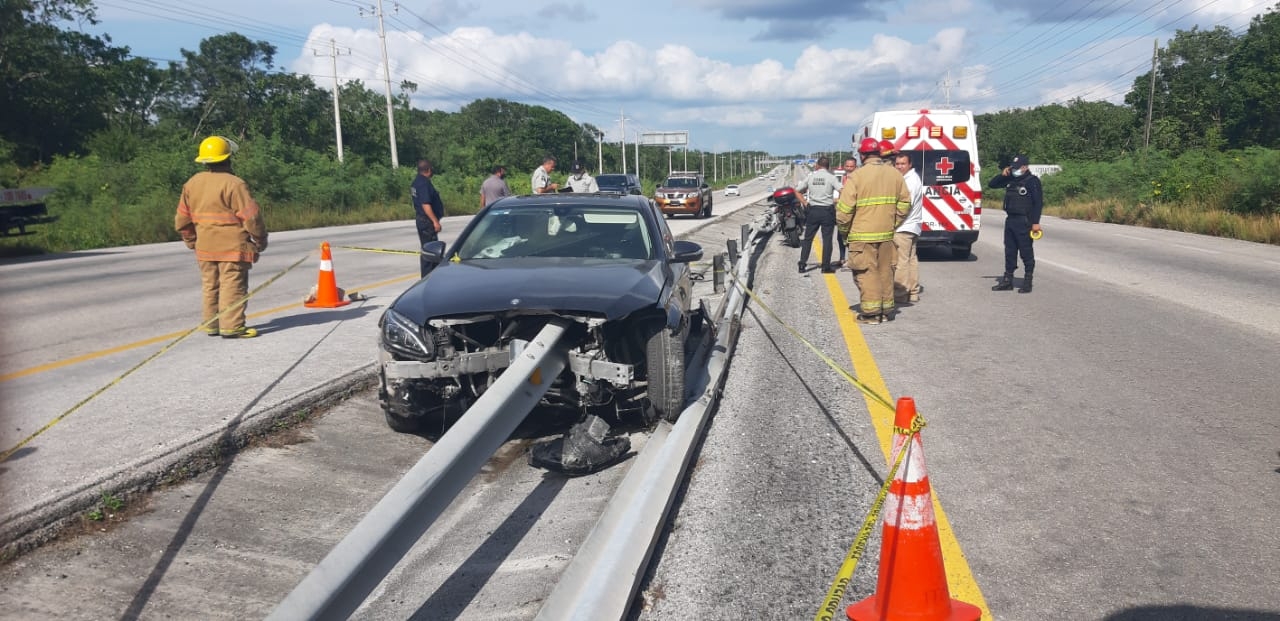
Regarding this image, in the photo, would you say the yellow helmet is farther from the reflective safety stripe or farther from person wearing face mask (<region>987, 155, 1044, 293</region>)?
person wearing face mask (<region>987, 155, 1044, 293</region>)

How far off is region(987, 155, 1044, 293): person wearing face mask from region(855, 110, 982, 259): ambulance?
3621 millimetres

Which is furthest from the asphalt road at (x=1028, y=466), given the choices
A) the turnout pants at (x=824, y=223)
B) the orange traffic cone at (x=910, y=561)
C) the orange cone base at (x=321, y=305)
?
the orange cone base at (x=321, y=305)

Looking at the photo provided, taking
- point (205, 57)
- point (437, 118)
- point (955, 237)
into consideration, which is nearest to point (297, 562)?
point (955, 237)

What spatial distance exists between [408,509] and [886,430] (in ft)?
11.6

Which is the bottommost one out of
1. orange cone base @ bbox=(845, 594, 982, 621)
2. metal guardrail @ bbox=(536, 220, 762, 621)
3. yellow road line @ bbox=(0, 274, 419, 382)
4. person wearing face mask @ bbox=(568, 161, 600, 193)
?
orange cone base @ bbox=(845, 594, 982, 621)

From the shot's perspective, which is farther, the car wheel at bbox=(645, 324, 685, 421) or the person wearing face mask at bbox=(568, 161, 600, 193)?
the person wearing face mask at bbox=(568, 161, 600, 193)

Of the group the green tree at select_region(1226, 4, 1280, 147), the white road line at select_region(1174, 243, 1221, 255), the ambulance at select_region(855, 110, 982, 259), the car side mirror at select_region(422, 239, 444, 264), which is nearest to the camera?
the car side mirror at select_region(422, 239, 444, 264)

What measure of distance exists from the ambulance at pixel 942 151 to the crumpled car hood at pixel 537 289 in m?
11.0

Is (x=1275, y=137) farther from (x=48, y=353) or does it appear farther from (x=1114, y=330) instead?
(x=48, y=353)

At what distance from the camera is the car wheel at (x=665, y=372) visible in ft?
18.7

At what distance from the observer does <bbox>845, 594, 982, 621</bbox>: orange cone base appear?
3305mm

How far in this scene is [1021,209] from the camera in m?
12.4

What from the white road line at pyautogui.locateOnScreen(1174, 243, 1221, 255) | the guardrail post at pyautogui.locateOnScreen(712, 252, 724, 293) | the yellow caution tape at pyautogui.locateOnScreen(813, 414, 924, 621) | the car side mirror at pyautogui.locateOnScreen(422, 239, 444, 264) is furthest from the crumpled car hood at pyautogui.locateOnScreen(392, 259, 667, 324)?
the white road line at pyautogui.locateOnScreen(1174, 243, 1221, 255)

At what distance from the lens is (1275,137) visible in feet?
198
